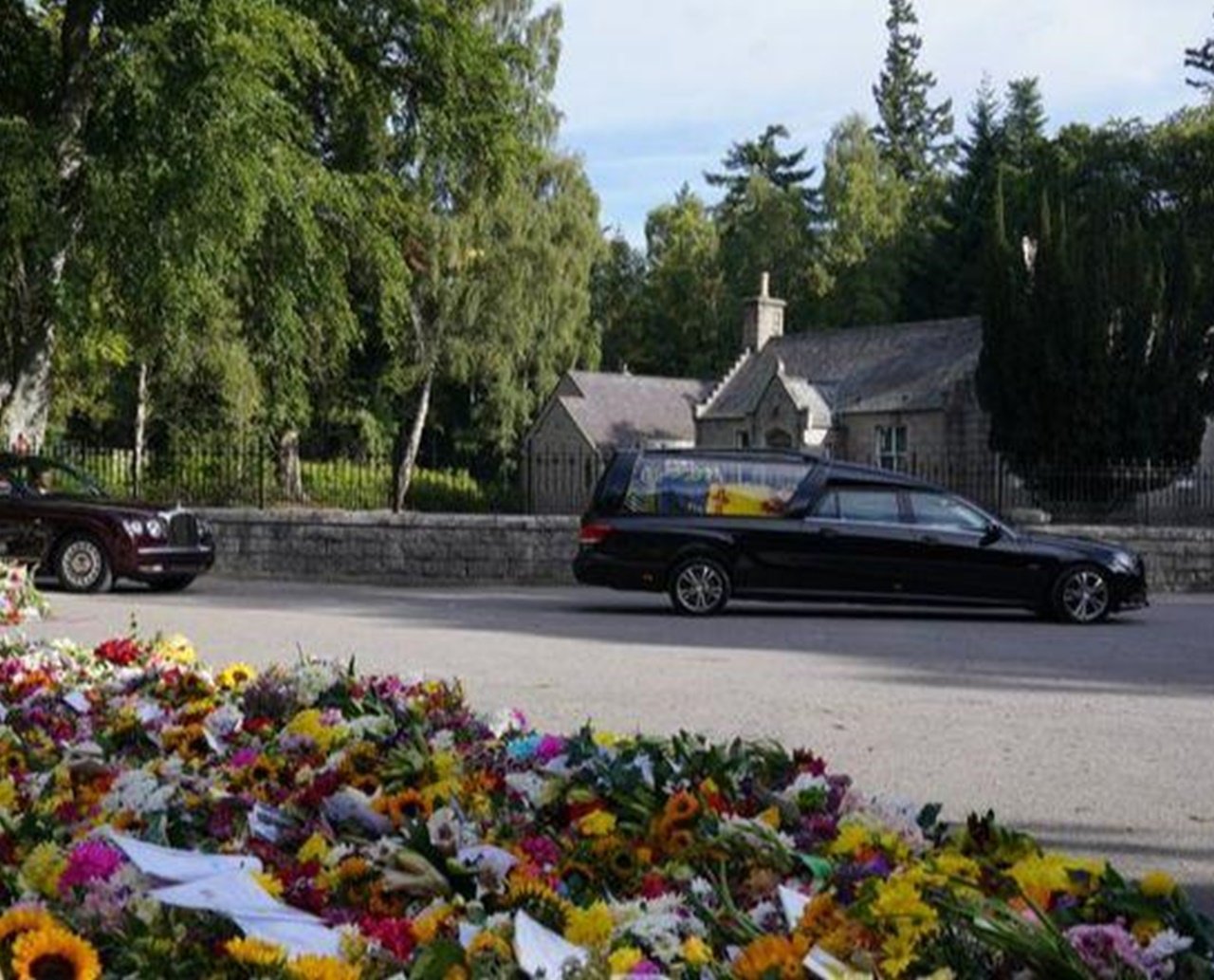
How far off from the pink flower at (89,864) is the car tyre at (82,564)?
52.7ft

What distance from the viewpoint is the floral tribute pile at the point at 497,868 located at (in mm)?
2348

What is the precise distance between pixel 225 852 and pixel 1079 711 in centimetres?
715

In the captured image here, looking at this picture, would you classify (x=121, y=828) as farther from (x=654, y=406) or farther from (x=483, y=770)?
(x=654, y=406)

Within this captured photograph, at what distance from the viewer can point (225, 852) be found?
3070 mm

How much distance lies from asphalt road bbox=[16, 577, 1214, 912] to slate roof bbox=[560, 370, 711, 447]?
3978cm

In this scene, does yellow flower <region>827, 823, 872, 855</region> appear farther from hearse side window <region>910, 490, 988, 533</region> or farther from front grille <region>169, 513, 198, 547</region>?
front grille <region>169, 513, 198, 547</region>

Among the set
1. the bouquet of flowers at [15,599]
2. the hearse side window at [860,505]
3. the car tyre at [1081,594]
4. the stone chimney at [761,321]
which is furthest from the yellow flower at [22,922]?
the stone chimney at [761,321]

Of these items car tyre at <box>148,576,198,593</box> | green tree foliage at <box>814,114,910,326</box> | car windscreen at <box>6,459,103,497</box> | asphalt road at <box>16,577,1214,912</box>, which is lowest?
asphalt road at <box>16,577,1214,912</box>

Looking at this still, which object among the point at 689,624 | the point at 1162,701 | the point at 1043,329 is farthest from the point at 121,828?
the point at 1043,329

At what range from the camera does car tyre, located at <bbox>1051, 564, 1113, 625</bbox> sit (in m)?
15.9

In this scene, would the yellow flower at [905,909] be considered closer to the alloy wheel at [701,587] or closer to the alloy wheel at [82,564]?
the alloy wheel at [701,587]

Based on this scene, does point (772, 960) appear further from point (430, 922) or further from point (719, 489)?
point (719, 489)

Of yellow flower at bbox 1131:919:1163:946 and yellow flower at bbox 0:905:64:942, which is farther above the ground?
yellow flower at bbox 0:905:64:942

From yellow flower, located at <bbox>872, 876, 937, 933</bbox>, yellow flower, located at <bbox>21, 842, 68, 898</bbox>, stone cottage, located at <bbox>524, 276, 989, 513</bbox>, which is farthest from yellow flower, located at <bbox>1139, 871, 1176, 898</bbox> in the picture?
stone cottage, located at <bbox>524, 276, 989, 513</bbox>
